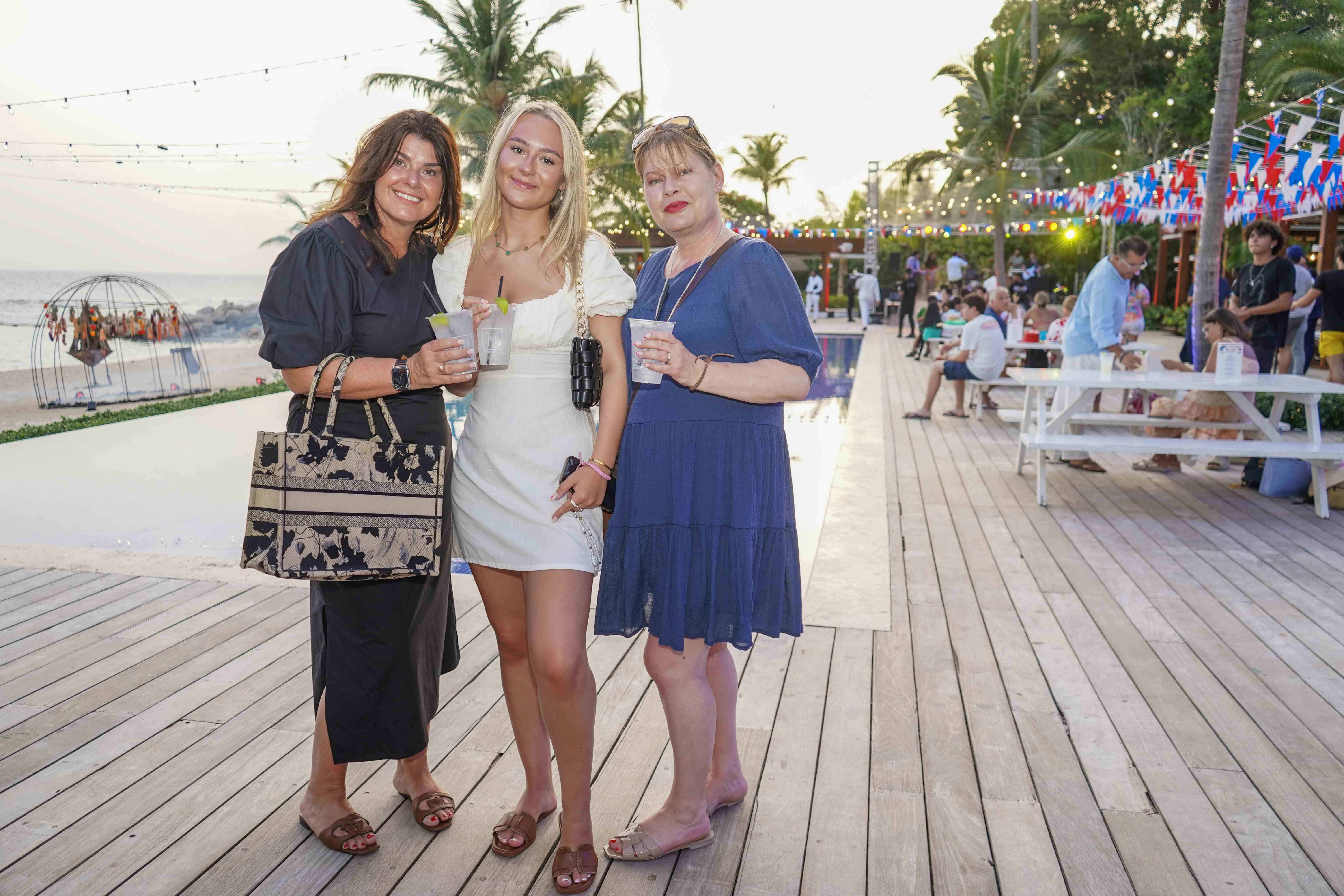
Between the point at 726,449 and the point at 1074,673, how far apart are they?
1.79 m

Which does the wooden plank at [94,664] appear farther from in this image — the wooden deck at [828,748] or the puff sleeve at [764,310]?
the puff sleeve at [764,310]

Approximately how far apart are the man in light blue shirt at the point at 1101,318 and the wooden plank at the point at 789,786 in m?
3.68

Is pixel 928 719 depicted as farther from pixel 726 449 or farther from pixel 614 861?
pixel 726 449

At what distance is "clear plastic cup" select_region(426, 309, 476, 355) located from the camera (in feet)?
5.46

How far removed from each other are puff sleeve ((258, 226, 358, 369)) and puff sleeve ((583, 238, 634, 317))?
1.54 feet

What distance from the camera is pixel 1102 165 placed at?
24.2m

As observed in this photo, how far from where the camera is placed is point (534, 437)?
1.89 meters

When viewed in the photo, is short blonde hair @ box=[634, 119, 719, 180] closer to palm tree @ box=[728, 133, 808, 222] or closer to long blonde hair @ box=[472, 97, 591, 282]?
long blonde hair @ box=[472, 97, 591, 282]

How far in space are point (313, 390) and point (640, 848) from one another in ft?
3.78

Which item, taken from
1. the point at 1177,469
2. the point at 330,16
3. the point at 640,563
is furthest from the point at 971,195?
the point at 640,563

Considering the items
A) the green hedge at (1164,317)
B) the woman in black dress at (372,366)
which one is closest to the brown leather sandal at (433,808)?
the woman in black dress at (372,366)

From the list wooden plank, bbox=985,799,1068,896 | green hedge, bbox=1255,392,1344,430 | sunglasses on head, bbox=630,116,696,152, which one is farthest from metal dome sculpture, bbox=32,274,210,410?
green hedge, bbox=1255,392,1344,430

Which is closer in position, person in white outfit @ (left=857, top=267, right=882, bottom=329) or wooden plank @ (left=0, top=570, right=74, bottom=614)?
wooden plank @ (left=0, top=570, right=74, bottom=614)

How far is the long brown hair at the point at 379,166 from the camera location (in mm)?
1916
